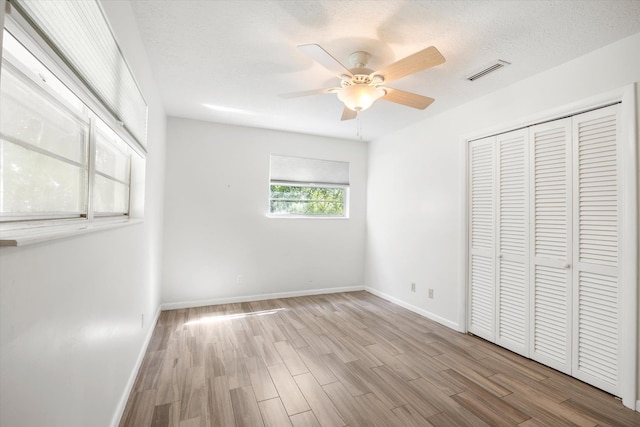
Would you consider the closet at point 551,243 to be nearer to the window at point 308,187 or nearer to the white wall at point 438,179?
the white wall at point 438,179

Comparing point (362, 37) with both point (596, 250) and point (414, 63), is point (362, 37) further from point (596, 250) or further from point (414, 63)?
point (596, 250)

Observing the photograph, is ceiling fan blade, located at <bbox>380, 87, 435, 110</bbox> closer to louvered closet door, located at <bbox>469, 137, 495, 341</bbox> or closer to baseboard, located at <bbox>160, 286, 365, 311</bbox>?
louvered closet door, located at <bbox>469, 137, 495, 341</bbox>

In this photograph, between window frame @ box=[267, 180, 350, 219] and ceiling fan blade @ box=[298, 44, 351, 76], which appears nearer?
ceiling fan blade @ box=[298, 44, 351, 76]

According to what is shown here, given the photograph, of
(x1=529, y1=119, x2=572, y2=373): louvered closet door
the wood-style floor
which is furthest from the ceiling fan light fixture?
the wood-style floor

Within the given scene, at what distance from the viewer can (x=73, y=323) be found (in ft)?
3.56

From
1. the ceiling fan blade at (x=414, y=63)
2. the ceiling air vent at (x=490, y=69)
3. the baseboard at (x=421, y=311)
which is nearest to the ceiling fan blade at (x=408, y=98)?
the ceiling fan blade at (x=414, y=63)

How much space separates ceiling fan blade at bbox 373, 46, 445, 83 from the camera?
1.73 meters

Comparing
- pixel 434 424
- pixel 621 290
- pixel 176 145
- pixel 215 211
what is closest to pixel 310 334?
pixel 434 424

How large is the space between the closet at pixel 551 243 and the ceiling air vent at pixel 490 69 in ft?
2.12

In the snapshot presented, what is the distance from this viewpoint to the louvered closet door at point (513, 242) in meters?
2.64

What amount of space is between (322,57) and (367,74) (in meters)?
0.41

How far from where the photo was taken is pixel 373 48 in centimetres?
214

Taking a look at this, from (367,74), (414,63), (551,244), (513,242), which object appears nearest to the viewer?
(414,63)

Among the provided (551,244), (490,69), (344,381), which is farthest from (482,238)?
(344,381)
